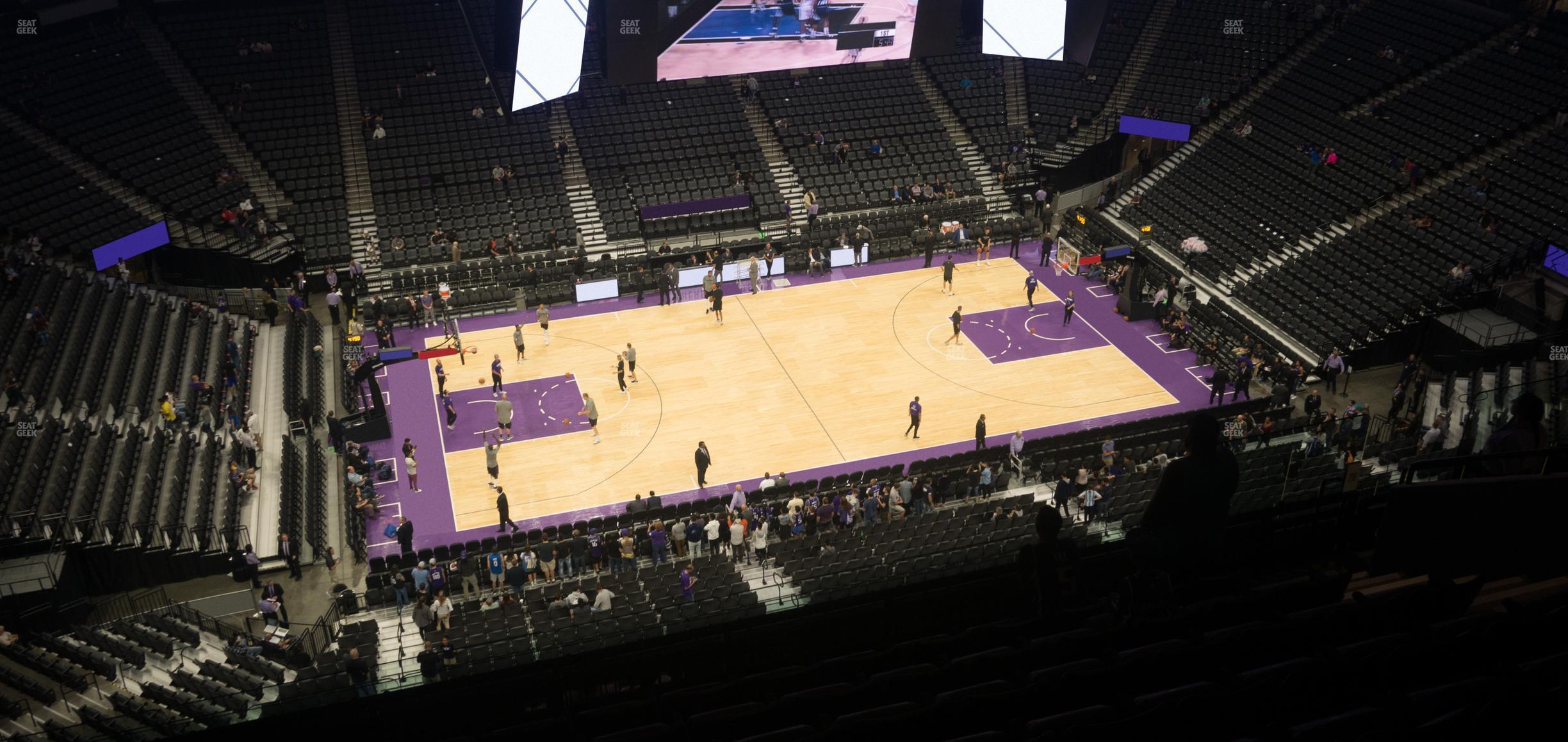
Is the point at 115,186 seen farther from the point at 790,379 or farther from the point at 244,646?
the point at 790,379

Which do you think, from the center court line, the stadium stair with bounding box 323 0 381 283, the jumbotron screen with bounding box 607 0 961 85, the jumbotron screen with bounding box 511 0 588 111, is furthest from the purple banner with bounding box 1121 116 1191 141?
the stadium stair with bounding box 323 0 381 283

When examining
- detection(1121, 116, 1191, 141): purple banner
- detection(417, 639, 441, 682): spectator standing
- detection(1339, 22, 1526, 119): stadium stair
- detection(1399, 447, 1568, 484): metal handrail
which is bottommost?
detection(417, 639, 441, 682): spectator standing

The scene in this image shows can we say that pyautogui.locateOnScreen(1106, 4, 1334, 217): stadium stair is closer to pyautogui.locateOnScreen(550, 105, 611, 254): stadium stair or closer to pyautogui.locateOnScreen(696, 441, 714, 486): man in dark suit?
pyautogui.locateOnScreen(550, 105, 611, 254): stadium stair

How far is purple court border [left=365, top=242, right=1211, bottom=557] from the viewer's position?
86.0 feet

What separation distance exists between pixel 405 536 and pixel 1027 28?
28.4 metres

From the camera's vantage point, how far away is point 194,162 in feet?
120

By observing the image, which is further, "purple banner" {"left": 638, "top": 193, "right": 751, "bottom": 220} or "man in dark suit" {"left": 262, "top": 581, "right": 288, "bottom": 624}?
"purple banner" {"left": 638, "top": 193, "right": 751, "bottom": 220}

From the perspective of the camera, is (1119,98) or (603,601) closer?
(603,601)

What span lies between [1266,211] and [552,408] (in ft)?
77.7

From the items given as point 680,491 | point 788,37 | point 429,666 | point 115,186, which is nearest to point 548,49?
point 788,37

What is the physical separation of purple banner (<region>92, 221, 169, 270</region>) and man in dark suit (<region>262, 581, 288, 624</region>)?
14.5 m

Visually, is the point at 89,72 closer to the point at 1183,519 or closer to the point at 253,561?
the point at 253,561

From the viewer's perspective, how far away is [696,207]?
40.0m

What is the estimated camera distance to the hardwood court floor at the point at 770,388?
27938 millimetres
